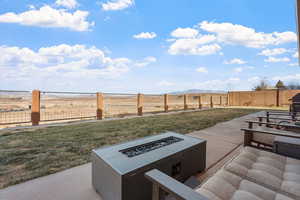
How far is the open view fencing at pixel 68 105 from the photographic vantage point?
5.12 metres

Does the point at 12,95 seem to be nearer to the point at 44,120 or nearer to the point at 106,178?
the point at 44,120

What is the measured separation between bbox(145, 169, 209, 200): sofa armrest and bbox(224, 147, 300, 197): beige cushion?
109 centimetres

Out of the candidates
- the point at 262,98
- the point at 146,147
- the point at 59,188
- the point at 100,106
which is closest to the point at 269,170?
the point at 146,147

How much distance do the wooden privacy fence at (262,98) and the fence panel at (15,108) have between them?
18321 mm

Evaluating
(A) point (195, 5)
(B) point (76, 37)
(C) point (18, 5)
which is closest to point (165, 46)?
(A) point (195, 5)

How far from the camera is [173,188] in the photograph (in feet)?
2.15

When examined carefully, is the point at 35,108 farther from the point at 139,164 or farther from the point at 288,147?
the point at 288,147

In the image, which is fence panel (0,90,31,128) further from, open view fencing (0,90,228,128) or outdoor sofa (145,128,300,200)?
outdoor sofa (145,128,300,200)

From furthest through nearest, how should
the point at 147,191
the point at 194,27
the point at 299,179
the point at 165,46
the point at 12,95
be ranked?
the point at 165,46 < the point at 194,27 < the point at 12,95 < the point at 299,179 < the point at 147,191

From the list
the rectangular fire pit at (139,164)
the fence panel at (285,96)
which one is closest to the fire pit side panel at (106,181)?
the rectangular fire pit at (139,164)

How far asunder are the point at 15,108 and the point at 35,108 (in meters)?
0.70

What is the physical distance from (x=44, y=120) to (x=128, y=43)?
8331 mm

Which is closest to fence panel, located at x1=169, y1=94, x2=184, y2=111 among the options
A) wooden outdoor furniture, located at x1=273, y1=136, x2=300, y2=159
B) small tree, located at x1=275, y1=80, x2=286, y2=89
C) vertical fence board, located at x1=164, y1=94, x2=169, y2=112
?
vertical fence board, located at x1=164, y1=94, x2=169, y2=112

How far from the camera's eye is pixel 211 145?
9.93ft
